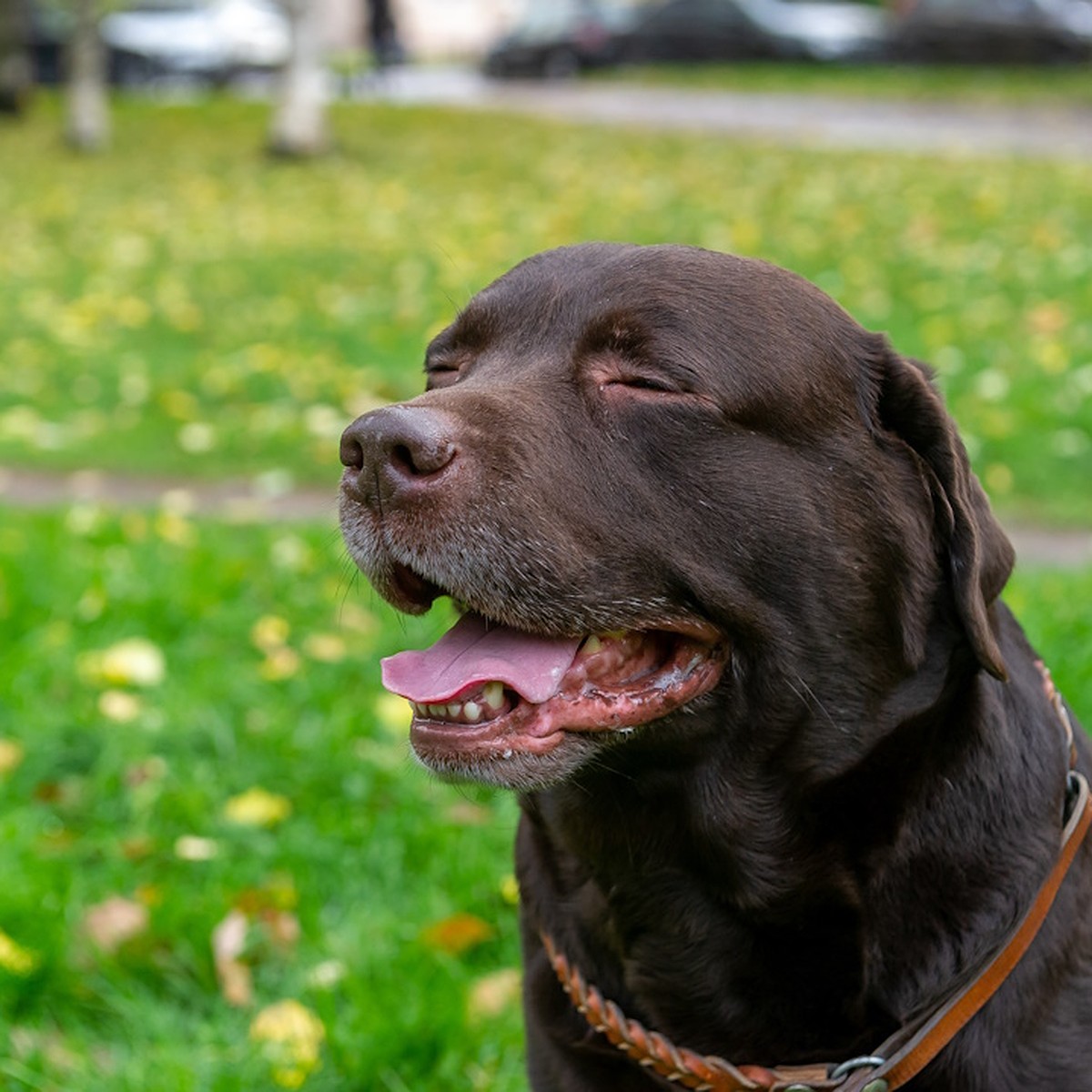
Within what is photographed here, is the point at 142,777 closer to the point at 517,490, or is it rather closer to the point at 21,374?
the point at 517,490

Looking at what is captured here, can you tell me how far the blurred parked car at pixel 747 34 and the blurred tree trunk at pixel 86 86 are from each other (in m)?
16.4

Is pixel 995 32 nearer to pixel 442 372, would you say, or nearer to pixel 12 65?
pixel 12 65

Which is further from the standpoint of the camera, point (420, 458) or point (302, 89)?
point (302, 89)

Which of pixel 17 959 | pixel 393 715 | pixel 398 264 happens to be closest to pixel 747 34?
pixel 398 264

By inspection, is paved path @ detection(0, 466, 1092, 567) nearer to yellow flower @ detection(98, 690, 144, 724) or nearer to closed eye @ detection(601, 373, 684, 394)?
yellow flower @ detection(98, 690, 144, 724)

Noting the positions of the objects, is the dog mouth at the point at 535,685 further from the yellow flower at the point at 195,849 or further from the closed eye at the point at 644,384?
the yellow flower at the point at 195,849

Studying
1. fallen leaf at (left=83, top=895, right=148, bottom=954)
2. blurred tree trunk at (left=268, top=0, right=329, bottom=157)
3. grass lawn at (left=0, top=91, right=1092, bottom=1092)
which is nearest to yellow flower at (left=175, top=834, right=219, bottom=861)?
grass lawn at (left=0, top=91, right=1092, bottom=1092)

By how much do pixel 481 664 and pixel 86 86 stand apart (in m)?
18.1

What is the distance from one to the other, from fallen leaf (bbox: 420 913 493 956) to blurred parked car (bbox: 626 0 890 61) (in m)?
29.4

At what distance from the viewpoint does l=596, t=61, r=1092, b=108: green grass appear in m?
24.0

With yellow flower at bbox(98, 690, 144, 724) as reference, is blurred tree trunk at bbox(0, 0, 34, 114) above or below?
below

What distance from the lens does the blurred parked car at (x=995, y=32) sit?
27.9 m

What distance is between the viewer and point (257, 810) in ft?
12.7

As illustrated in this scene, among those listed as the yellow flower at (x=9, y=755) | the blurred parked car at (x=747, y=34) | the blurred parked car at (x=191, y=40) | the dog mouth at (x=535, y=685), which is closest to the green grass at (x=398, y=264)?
the yellow flower at (x=9, y=755)
